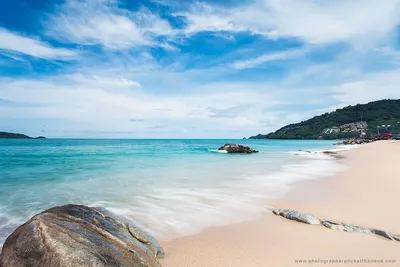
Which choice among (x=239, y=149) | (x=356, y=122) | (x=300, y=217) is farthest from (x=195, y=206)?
(x=356, y=122)

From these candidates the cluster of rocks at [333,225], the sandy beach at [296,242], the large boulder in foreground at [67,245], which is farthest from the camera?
the cluster of rocks at [333,225]

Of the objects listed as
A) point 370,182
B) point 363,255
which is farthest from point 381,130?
point 363,255

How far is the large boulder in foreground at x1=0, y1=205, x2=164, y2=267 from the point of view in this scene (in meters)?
3.07

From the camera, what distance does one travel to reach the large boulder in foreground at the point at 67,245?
10.1 feet

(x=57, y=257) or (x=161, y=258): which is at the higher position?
(x=57, y=257)

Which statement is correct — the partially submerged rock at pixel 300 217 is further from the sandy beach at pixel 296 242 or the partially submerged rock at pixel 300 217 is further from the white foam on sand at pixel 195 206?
the white foam on sand at pixel 195 206

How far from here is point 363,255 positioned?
518 centimetres

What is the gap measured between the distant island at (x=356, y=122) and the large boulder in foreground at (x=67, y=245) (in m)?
147

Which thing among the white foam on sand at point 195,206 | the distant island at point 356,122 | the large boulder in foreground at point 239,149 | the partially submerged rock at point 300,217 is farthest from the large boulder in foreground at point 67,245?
the distant island at point 356,122

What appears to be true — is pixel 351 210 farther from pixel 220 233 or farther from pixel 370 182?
pixel 370 182

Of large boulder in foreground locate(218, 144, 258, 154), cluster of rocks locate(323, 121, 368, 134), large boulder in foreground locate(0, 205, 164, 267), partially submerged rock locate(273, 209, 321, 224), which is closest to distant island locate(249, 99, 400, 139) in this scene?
cluster of rocks locate(323, 121, 368, 134)

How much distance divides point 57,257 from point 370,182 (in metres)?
15.1

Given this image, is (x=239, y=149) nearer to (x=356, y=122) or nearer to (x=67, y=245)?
(x=67, y=245)

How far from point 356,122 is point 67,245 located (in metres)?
185
